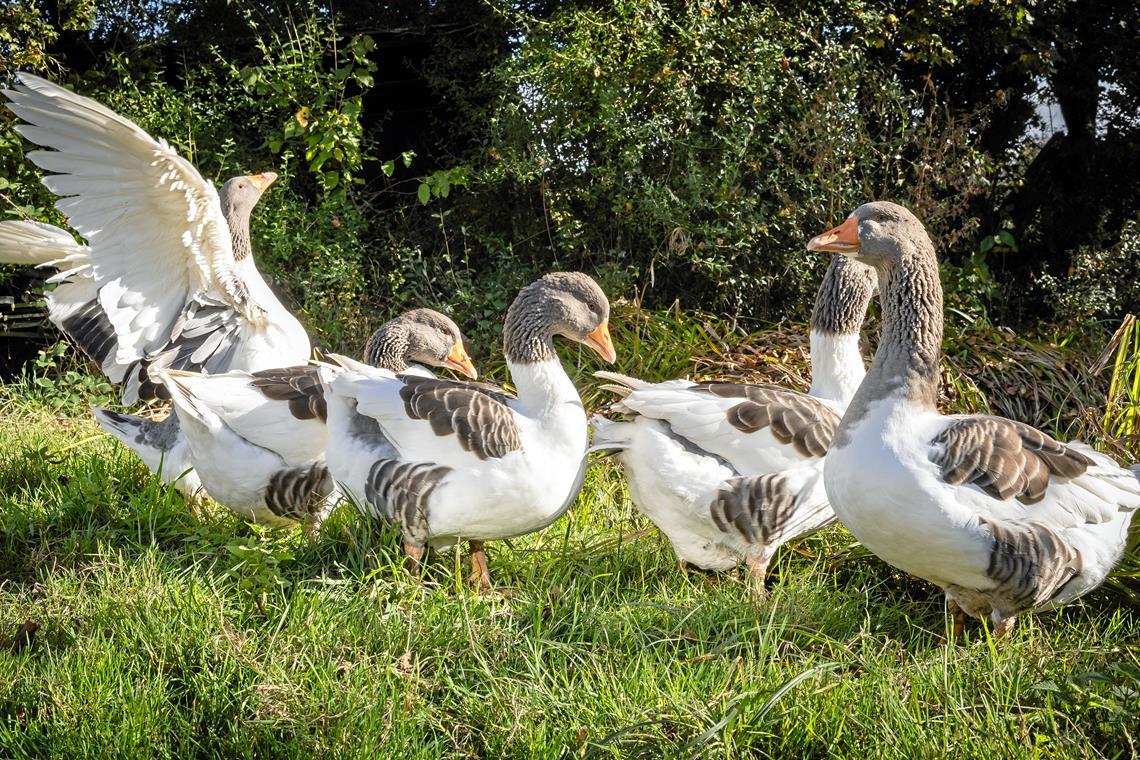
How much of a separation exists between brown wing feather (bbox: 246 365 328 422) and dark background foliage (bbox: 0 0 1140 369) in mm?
2832

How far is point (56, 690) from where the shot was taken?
303 centimetres

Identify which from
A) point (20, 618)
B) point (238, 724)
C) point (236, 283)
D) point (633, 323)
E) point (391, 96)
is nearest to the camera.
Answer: point (238, 724)

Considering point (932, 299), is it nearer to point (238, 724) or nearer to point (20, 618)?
point (238, 724)

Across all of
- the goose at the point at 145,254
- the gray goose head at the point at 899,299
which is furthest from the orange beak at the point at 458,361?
the gray goose head at the point at 899,299

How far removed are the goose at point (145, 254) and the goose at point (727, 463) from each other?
7.00 feet

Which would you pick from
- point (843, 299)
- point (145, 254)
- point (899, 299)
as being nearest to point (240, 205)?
point (145, 254)

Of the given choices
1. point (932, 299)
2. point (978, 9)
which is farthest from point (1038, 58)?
point (932, 299)

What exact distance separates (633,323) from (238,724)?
158 inches

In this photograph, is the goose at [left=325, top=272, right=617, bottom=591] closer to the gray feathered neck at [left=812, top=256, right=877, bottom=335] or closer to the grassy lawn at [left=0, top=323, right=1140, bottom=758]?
the grassy lawn at [left=0, top=323, right=1140, bottom=758]

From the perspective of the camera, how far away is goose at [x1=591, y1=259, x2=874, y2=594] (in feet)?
13.1

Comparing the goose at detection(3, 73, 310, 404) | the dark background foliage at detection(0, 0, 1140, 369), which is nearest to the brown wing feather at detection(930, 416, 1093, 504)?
the goose at detection(3, 73, 310, 404)

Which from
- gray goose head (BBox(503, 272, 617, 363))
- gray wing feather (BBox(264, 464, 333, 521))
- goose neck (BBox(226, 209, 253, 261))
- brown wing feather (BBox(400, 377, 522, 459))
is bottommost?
gray wing feather (BBox(264, 464, 333, 521))

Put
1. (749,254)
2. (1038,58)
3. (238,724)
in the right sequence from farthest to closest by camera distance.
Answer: (1038,58)
(749,254)
(238,724)

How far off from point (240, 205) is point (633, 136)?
8.95ft
